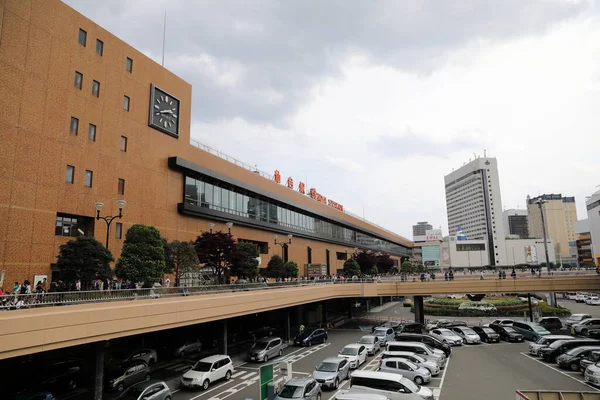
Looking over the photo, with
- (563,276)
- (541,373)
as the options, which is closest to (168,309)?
(541,373)

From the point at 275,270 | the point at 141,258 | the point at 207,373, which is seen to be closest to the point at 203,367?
the point at 207,373

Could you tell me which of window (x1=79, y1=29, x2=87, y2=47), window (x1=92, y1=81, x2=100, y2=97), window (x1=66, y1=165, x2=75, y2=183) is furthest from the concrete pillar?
window (x1=79, y1=29, x2=87, y2=47)

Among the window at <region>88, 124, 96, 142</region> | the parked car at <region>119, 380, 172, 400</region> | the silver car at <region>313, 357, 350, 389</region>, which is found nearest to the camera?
the parked car at <region>119, 380, 172, 400</region>

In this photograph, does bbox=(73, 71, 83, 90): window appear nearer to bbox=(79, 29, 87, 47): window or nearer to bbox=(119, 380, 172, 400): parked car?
bbox=(79, 29, 87, 47): window

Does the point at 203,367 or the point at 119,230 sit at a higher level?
the point at 119,230

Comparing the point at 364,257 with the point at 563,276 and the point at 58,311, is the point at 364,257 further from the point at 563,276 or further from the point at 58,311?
the point at 58,311

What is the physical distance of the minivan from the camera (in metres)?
35.8

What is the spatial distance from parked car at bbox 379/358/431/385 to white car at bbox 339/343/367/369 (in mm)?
3285

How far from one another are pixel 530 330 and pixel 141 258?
3480 cm

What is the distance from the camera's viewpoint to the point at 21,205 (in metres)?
23.2

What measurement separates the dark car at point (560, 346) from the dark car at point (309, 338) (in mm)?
17445

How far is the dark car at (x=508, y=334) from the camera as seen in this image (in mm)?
36841

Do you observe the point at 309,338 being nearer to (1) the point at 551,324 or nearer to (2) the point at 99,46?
(1) the point at 551,324

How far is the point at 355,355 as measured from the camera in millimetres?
26719
